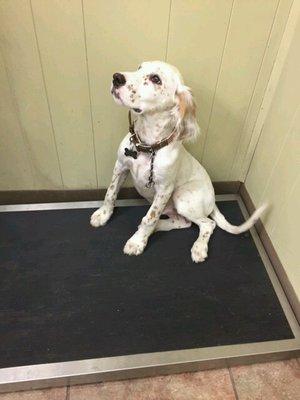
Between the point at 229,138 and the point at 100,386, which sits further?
the point at 229,138

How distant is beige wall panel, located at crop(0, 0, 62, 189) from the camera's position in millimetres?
1105

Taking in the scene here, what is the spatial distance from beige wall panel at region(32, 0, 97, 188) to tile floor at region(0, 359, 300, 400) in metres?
0.93

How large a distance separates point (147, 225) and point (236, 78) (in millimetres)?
722

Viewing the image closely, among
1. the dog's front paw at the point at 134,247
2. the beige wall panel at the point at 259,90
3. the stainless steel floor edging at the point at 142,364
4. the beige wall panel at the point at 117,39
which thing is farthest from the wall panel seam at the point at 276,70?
the stainless steel floor edging at the point at 142,364

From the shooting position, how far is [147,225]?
1.37 metres

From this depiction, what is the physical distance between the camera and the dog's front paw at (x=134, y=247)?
141 cm

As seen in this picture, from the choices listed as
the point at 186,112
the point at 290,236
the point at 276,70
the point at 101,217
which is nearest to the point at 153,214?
the point at 101,217

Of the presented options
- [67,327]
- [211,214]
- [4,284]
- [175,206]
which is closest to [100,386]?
[67,327]

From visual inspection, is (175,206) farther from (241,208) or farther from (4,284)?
(4,284)

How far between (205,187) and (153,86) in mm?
564

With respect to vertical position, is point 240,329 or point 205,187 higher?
point 205,187

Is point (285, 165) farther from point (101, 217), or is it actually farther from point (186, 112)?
point (101, 217)

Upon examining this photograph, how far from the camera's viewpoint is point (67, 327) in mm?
1177

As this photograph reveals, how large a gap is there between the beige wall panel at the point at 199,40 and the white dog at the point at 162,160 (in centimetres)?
24
